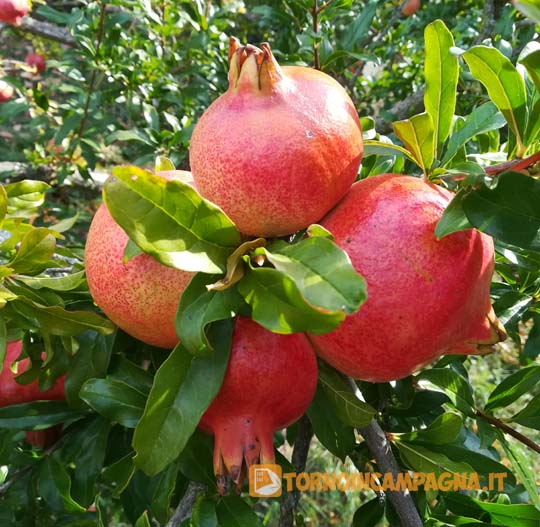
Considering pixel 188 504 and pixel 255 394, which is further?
pixel 188 504

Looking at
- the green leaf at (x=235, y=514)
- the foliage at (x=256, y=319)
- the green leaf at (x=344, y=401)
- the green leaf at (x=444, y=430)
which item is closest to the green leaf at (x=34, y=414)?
the foliage at (x=256, y=319)

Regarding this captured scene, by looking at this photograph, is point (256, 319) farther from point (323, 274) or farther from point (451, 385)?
point (451, 385)

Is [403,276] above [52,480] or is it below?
above

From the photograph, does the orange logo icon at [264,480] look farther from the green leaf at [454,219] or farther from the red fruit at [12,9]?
the red fruit at [12,9]

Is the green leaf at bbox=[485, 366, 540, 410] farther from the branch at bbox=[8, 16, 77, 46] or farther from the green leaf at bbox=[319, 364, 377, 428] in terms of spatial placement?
the branch at bbox=[8, 16, 77, 46]

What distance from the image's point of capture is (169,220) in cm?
53

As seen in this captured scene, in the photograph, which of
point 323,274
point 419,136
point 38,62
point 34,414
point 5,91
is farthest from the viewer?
point 38,62

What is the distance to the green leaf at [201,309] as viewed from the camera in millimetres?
560

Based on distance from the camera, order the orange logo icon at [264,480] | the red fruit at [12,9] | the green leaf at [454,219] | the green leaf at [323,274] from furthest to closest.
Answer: the red fruit at [12,9] → the orange logo icon at [264,480] → the green leaf at [454,219] → the green leaf at [323,274]

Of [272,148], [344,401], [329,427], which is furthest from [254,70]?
[329,427]

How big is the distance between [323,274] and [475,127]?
15.9 inches

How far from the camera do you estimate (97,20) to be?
1.97 m

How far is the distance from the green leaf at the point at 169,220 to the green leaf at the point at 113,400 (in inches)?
11.8

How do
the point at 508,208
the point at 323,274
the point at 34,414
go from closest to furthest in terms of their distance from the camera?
1. the point at 323,274
2. the point at 508,208
3. the point at 34,414
